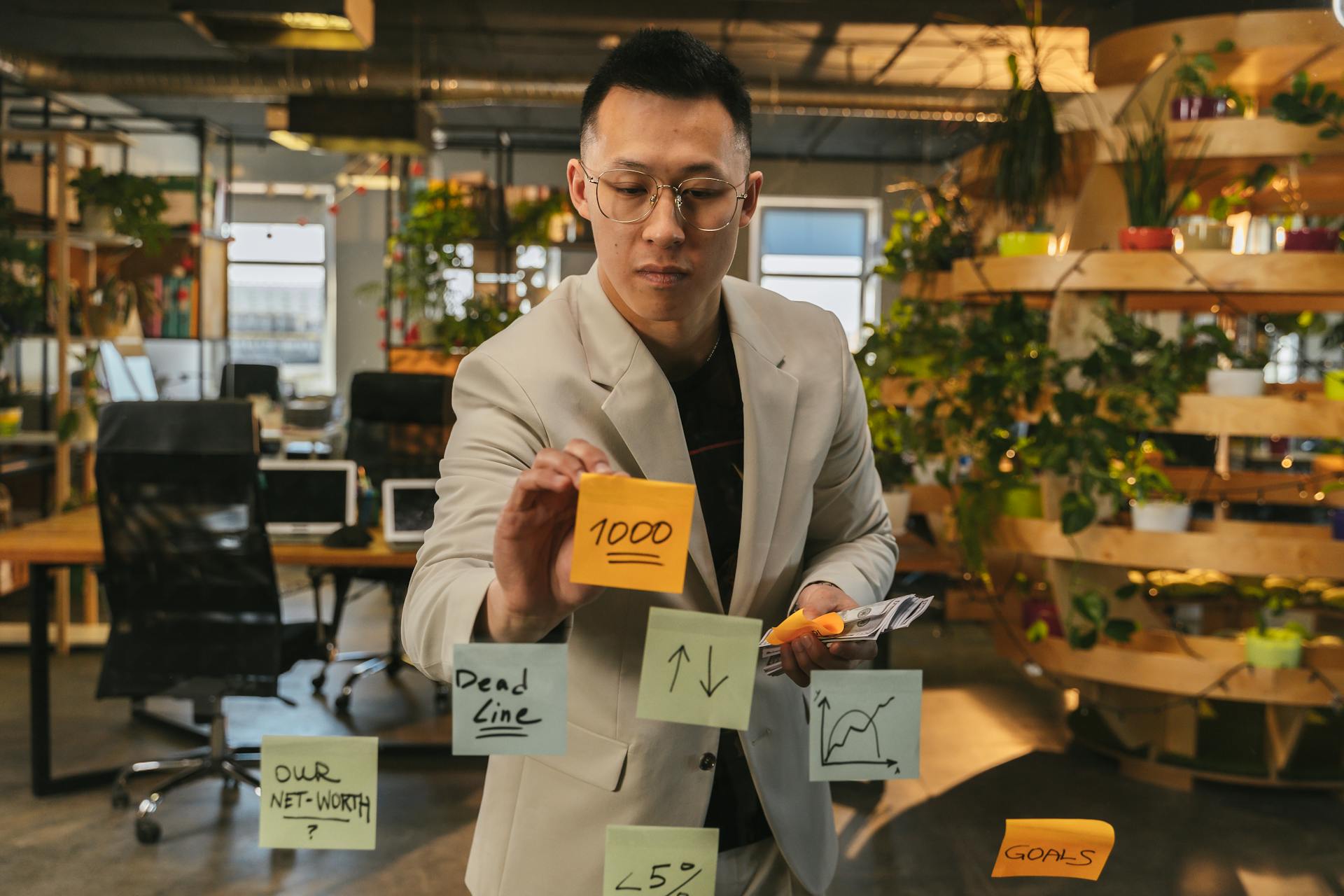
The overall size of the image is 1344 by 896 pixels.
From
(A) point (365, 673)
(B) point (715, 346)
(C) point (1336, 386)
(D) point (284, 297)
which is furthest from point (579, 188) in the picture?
(D) point (284, 297)

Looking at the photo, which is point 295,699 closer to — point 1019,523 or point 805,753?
point 1019,523

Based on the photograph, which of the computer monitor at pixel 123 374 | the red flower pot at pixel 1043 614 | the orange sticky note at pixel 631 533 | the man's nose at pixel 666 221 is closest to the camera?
the orange sticky note at pixel 631 533

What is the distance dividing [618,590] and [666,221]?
36 cm

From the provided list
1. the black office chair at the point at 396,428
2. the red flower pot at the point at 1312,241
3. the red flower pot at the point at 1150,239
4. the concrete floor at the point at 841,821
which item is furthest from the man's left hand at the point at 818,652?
the black office chair at the point at 396,428

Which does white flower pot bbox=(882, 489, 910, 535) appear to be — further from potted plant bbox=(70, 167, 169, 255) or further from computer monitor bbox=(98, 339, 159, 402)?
potted plant bbox=(70, 167, 169, 255)

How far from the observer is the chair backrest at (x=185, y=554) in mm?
3477

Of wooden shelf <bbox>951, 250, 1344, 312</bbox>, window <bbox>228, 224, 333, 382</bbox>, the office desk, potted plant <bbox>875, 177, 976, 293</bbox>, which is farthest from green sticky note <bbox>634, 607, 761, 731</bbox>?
window <bbox>228, 224, 333, 382</bbox>

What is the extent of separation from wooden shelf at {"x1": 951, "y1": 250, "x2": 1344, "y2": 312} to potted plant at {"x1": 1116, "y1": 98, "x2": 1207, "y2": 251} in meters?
0.08

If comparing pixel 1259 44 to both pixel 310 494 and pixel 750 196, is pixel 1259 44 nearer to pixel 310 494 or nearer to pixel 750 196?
pixel 750 196

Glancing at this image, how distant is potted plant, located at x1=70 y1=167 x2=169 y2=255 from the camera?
560cm

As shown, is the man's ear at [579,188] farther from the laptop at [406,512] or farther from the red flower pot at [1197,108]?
the red flower pot at [1197,108]

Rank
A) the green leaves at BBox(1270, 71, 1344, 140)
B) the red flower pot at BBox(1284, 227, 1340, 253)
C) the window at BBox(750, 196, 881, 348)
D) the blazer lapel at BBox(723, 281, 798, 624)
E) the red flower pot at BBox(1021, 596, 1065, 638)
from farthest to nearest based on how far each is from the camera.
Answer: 1. the window at BBox(750, 196, 881, 348)
2. the red flower pot at BBox(1021, 596, 1065, 638)
3. the red flower pot at BBox(1284, 227, 1340, 253)
4. the green leaves at BBox(1270, 71, 1344, 140)
5. the blazer lapel at BBox(723, 281, 798, 624)

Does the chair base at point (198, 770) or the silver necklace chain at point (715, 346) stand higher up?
the silver necklace chain at point (715, 346)

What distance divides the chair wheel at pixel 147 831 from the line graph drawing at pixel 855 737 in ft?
10.1
